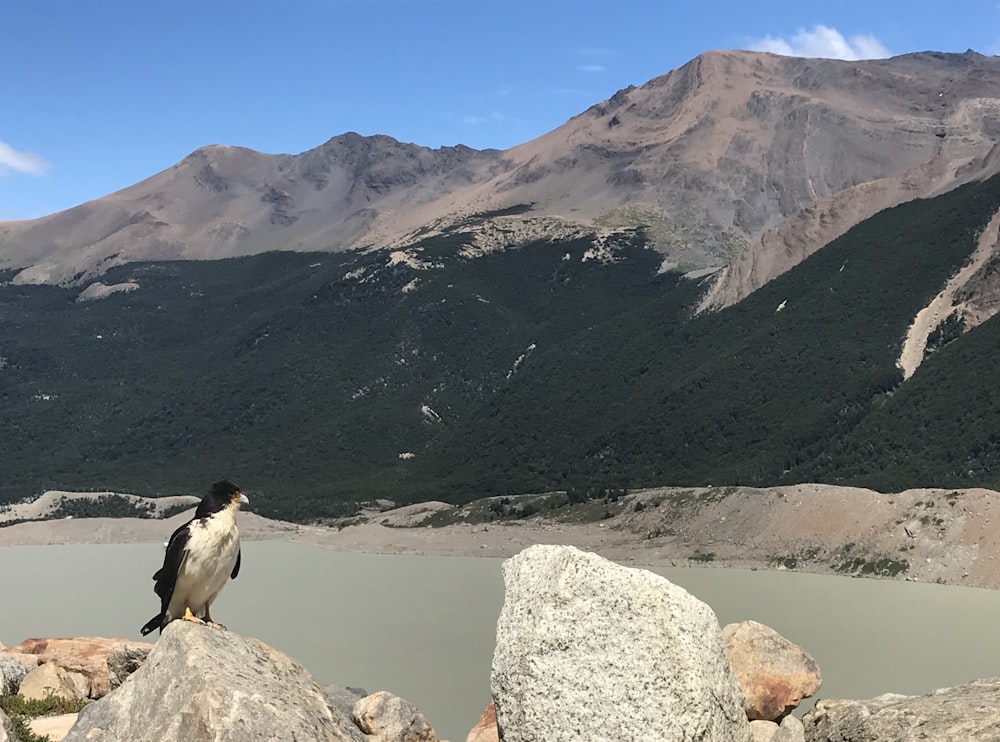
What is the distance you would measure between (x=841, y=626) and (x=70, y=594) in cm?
5294

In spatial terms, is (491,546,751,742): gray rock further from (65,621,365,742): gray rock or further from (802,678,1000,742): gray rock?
(65,621,365,742): gray rock

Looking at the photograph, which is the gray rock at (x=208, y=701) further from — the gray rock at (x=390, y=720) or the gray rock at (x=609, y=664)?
the gray rock at (x=390, y=720)

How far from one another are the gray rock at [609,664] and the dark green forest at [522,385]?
73.6 m

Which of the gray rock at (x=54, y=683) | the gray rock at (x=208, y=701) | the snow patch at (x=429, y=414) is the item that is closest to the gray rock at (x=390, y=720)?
the gray rock at (x=54, y=683)

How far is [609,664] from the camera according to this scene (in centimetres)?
925

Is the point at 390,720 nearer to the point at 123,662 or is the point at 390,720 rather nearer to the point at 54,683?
the point at 123,662

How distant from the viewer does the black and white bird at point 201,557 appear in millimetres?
10809

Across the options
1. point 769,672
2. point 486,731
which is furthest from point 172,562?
point 769,672

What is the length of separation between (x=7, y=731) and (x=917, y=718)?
8.80m

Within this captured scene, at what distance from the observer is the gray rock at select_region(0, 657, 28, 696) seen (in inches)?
545

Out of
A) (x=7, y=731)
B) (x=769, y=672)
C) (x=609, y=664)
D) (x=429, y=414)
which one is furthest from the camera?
(x=429, y=414)

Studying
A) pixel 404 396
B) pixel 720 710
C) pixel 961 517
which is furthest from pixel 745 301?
pixel 720 710

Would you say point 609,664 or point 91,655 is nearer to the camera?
point 609,664

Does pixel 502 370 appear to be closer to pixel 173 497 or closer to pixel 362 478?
pixel 362 478
